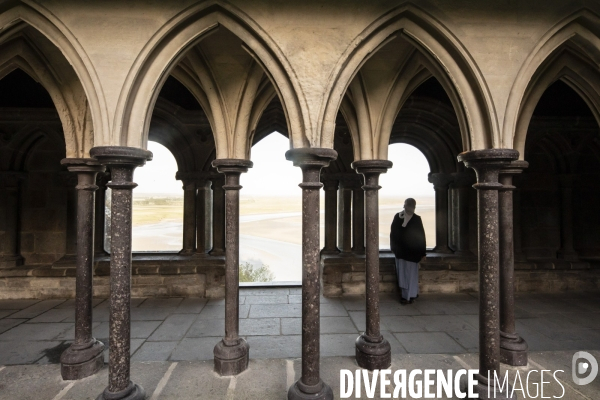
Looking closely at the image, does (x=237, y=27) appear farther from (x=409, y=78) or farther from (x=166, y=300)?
(x=166, y=300)

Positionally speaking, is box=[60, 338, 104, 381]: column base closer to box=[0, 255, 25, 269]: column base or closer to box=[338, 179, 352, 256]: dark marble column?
box=[0, 255, 25, 269]: column base

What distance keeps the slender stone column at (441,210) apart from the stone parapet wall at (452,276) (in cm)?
43

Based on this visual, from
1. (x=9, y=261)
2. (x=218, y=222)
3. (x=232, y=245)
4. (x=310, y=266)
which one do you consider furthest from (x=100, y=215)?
(x=310, y=266)

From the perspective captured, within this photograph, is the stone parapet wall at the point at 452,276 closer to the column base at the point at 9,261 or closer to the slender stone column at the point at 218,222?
the slender stone column at the point at 218,222

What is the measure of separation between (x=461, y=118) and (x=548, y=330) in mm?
3534

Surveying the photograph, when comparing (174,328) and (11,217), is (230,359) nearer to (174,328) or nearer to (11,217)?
(174,328)

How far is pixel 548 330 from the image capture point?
14.4 ft

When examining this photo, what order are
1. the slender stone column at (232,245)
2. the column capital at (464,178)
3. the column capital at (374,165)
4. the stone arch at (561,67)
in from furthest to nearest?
the column capital at (464,178) < the column capital at (374,165) < the slender stone column at (232,245) < the stone arch at (561,67)

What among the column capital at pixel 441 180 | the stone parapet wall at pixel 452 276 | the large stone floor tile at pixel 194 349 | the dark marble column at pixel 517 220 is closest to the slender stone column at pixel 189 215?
the large stone floor tile at pixel 194 349

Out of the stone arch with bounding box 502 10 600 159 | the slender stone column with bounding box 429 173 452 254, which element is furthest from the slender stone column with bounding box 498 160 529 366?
the slender stone column with bounding box 429 173 452 254

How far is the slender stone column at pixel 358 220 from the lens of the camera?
6.49 m

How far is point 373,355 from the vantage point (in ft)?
10.6

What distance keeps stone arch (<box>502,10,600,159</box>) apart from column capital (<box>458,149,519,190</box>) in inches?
5.4

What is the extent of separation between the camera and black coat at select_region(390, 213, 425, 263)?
17.9ft
